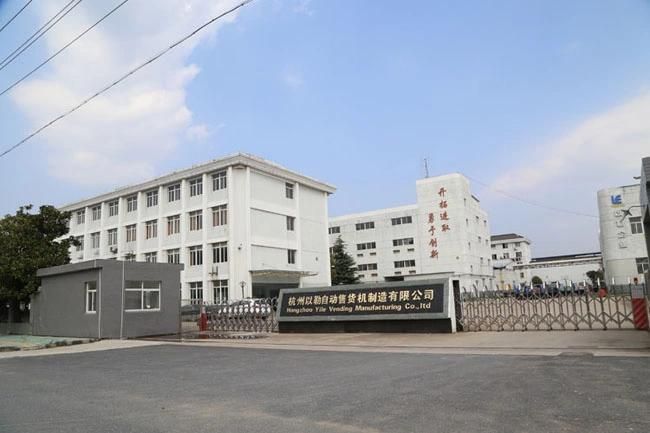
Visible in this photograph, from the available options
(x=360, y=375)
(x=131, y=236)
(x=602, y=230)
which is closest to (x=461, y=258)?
(x=602, y=230)

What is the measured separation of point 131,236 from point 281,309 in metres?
32.5

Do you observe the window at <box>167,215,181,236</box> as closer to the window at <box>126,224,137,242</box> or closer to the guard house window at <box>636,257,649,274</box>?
the window at <box>126,224,137,242</box>

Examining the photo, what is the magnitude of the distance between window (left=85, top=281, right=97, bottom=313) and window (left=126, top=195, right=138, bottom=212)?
93.7 feet

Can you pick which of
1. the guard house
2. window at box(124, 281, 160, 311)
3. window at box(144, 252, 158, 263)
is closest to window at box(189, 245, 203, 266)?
window at box(144, 252, 158, 263)

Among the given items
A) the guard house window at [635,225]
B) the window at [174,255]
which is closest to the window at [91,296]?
the window at [174,255]

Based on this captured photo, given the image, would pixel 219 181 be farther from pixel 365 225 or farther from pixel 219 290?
pixel 365 225

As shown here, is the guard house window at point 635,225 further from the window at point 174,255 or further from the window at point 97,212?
the window at point 97,212

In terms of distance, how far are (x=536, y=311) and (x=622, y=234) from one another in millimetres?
38633

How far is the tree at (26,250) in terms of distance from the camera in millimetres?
22984

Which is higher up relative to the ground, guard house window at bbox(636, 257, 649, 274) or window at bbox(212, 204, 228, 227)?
window at bbox(212, 204, 228, 227)

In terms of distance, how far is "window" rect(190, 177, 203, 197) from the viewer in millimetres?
42562

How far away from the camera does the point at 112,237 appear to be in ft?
161

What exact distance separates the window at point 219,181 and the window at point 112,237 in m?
13.7

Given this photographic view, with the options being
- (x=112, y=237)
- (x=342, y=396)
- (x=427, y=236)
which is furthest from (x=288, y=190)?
(x=342, y=396)
